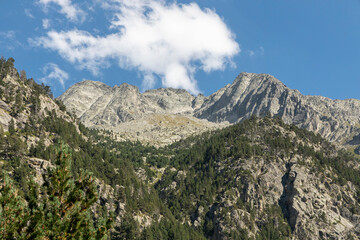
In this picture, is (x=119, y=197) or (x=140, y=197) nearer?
(x=119, y=197)

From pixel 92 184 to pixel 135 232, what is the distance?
331 feet

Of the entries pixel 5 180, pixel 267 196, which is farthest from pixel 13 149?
pixel 267 196

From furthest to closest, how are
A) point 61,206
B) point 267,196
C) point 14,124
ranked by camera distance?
point 267,196 → point 14,124 → point 61,206

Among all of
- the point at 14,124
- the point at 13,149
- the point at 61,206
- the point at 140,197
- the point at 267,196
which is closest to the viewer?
the point at 61,206

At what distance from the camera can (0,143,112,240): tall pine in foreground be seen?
28.2 m

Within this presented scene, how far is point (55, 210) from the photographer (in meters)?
28.5

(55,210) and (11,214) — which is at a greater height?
(55,210)

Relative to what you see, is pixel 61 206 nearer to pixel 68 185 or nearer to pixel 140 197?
pixel 68 185

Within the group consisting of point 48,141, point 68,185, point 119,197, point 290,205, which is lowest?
point 68,185

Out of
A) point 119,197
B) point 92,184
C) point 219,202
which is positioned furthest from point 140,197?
point 92,184

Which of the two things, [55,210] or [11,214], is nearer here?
[55,210]

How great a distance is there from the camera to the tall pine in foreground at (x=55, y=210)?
92.5 ft

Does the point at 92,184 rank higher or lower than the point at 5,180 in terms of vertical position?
higher

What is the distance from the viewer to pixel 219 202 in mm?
187875
